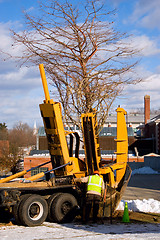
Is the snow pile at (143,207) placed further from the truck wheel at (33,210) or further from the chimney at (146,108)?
the chimney at (146,108)

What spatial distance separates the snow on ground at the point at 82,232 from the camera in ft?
25.1

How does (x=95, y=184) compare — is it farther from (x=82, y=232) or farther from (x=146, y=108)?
(x=146, y=108)

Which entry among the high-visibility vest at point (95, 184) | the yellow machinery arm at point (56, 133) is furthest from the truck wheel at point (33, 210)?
the yellow machinery arm at point (56, 133)

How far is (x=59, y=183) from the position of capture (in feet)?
35.1

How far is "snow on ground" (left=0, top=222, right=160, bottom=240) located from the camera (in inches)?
301

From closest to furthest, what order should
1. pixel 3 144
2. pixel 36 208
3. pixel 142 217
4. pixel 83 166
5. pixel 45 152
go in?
pixel 36 208, pixel 142 217, pixel 83 166, pixel 45 152, pixel 3 144

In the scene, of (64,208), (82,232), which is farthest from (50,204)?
(82,232)

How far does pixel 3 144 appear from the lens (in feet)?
157

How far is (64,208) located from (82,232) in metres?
1.86

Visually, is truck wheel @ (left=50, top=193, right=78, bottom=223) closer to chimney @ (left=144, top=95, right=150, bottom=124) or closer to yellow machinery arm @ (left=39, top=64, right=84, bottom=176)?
yellow machinery arm @ (left=39, top=64, right=84, bottom=176)

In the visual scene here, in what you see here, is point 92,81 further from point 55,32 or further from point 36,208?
point 36,208

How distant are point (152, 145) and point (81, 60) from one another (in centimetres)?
3688

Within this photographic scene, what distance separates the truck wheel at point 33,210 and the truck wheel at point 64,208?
13.6 inches

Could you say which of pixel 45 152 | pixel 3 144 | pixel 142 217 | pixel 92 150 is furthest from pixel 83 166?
pixel 3 144
